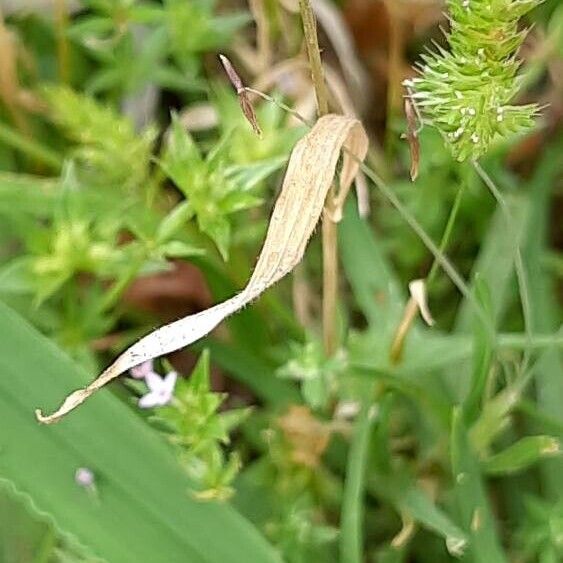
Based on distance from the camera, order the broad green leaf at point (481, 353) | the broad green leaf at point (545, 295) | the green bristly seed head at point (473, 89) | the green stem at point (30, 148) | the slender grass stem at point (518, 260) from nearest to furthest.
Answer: the green bristly seed head at point (473, 89) → the slender grass stem at point (518, 260) → the broad green leaf at point (481, 353) → the broad green leaf at point (545, 295) → the green stem at point (30, 148)

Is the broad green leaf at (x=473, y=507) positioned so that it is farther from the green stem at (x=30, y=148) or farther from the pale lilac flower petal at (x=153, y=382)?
the green stem at (x=30, y=148)

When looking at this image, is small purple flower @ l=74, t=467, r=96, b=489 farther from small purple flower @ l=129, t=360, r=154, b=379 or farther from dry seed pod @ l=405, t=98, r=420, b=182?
dry seed pod @ l=405, t=98, r=420, b=182

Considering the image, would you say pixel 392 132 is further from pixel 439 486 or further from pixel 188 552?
pixel 188 552

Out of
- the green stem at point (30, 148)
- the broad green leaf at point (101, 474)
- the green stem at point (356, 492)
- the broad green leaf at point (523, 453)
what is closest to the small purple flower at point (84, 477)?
the broad green leaf at point (101, 474)

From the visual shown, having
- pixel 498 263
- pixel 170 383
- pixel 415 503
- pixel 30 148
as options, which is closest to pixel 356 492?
pixel 415 503

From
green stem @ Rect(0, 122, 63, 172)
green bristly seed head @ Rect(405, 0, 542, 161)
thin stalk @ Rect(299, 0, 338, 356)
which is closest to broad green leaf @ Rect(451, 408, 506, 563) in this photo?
thin stalk @ Rect(299, 0, 338, 356)

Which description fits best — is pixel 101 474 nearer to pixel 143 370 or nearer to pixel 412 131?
pixel 143 370
